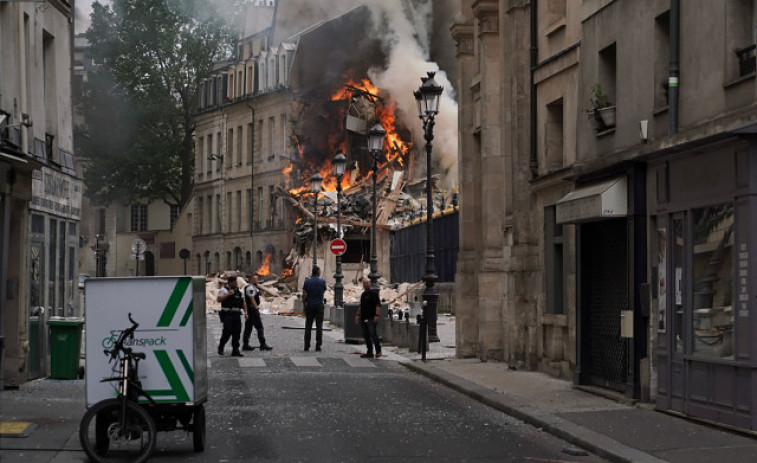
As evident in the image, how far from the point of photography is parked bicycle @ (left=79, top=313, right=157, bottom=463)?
11.6 metres

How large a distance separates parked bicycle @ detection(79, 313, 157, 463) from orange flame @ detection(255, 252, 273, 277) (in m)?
64.0

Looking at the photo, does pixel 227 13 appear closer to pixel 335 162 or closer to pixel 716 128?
pixel 335 162

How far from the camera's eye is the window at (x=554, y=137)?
22.0 m

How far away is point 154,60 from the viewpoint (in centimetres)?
8431

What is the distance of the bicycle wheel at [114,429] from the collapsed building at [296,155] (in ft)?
147

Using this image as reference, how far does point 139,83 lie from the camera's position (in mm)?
83500

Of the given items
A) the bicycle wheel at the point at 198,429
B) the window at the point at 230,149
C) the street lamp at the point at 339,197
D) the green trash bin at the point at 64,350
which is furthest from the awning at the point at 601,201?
the window at the point at 230,149

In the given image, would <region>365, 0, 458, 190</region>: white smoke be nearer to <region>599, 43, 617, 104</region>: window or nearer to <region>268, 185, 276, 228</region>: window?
<region>268, 185, 276, 228</region>: window

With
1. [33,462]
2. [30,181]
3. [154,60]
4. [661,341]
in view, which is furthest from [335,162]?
[154,60]

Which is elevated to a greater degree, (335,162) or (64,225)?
(335,162)

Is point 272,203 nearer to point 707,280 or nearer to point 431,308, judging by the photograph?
point 431,308

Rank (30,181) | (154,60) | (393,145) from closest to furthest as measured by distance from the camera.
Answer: (30,181)
(393,145)
(154,60)

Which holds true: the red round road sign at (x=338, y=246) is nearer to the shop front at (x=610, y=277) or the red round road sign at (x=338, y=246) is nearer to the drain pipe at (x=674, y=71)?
the shop front at (x=610, y=277)

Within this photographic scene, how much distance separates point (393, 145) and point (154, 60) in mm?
20228
